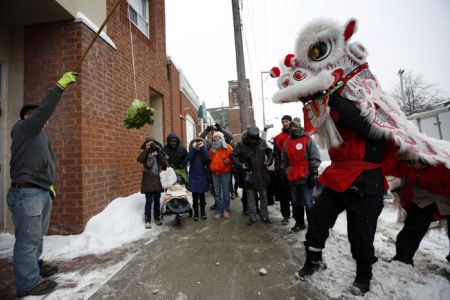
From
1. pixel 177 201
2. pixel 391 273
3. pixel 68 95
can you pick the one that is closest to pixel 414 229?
pixel 391 273

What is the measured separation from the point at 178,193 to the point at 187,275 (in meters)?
2.10

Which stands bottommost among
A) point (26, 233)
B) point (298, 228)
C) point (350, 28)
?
point (298, 228)

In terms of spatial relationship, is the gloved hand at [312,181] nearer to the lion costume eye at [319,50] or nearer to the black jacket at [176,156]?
the lion costume eye at [319,50]

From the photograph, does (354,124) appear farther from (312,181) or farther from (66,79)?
(66,79)

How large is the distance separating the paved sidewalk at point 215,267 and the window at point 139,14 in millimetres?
5623

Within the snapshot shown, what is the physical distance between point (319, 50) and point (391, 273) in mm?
2115

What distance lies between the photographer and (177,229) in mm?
4172

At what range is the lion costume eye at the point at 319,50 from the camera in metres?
2.02

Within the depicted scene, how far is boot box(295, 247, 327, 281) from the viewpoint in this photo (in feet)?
7.41

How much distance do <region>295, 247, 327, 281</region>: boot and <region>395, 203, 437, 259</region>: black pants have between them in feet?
2.92

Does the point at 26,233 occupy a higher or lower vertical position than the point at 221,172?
lower

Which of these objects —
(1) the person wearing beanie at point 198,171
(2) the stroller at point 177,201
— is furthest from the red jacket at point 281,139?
(2) the stroller at point 177,201

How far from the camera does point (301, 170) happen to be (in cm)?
371

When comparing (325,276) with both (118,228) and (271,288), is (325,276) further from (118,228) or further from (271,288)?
(118,228)
